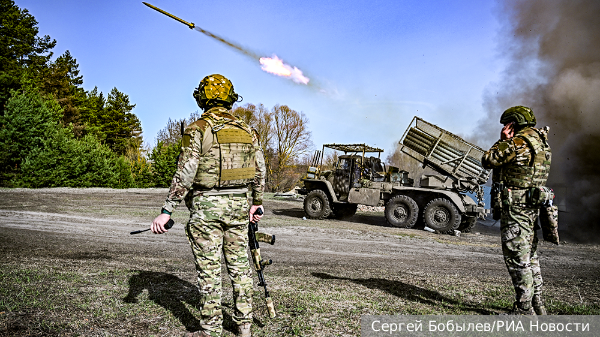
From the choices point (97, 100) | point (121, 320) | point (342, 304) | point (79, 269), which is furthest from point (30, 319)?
point (97, 100)

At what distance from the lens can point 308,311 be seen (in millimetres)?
3572

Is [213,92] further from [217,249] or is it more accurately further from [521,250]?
[521,250]

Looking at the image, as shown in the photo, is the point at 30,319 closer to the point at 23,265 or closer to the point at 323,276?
the point at 23,265

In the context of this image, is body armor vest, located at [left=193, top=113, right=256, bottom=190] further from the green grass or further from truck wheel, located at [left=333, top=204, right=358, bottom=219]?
truck wheel, located at [left=333, top=204, right=358, bottom=219]

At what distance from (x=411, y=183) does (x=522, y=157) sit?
9.79m

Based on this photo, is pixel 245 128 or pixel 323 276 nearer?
pixel 245 128

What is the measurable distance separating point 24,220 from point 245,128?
9.97 metres

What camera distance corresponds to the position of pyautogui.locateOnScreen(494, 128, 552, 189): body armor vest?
335 cm

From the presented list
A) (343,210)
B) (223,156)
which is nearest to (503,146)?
(223,156)

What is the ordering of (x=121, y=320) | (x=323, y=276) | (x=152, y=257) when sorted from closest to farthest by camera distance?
(x=121, y=320), (x=323, y=276), (x=152, y=257)

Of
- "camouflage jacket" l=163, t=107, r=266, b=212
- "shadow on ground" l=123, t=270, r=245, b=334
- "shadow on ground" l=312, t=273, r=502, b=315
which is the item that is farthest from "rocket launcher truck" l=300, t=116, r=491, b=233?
"camouflage jacket" l=163, t=107, r=266, b=212

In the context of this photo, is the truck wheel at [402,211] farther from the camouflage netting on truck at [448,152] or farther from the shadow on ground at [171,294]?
the shadow on ground at [171,294]

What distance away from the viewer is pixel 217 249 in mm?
2689

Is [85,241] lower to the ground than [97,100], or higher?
lower
